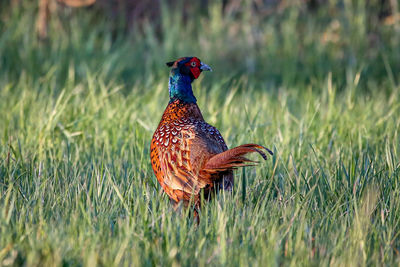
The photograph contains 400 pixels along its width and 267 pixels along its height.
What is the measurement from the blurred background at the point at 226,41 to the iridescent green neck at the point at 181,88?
2190mm

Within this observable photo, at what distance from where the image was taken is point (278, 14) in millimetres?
7238

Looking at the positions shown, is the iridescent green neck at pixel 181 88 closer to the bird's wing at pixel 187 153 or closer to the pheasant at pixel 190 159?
the pheasant at pixel 190 159

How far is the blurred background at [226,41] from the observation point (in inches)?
228

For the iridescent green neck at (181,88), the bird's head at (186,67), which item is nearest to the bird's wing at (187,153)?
the iridescent green neck at (181,88)

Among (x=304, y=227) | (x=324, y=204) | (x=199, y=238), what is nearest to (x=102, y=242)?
(x=199, y=238)

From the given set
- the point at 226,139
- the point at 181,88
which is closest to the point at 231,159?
the point at 181,88

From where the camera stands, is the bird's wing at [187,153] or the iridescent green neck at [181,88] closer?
the bird's wing at [187,153]

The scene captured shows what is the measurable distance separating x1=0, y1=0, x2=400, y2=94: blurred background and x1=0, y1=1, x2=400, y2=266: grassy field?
0.02 metres

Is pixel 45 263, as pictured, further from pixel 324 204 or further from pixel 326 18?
pixel 326 18

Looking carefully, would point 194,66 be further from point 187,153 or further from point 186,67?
point 187,153

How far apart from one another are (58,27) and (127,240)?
4990mm

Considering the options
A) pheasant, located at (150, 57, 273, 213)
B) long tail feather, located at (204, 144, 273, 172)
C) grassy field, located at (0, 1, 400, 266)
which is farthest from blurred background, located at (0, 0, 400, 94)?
long tail feather, located at (204, 144, 273, 172)

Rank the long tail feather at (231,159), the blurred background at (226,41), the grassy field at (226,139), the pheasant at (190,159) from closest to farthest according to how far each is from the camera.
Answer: the grassy field at (226,139), the long tail feather at (231,159), the pheasant at (190,159), the blurred background at (226,41)

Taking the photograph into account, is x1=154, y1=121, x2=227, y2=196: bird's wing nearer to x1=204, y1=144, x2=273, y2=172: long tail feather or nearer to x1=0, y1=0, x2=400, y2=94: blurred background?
x1=204, y1=144, x2=273, y2=172: long tail feather
